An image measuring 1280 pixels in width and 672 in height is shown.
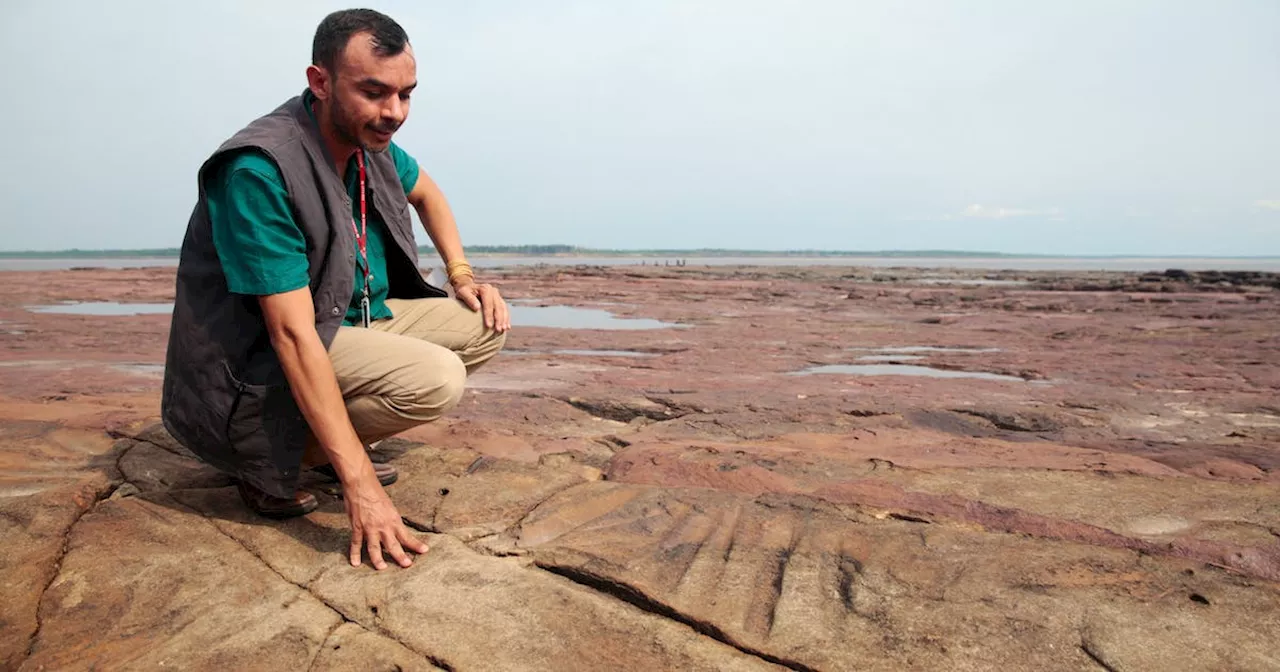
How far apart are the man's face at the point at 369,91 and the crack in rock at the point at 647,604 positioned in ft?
4.26

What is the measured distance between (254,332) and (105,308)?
525 inches

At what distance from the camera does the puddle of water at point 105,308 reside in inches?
486

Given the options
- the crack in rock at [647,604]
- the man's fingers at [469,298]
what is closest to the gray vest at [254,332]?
the man's fingers at [469,298]

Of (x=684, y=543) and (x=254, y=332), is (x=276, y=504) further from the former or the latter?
(x=684, y=543)

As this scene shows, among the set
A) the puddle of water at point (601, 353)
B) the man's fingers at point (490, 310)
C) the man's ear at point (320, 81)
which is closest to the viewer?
the man's ear at point (320, 81)

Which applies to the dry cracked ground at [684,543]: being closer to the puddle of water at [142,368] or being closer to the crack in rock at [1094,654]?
the crack in rock at [1094,654]

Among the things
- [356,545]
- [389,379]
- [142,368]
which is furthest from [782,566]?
[142,368]

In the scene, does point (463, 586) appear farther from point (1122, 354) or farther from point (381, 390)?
point (1122, 354)

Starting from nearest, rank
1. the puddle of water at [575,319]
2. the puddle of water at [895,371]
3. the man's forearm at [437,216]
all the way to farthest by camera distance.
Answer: the man's forearm at [437,216] → the puddle of water at [895,371] → the puddle of water at [575,319]

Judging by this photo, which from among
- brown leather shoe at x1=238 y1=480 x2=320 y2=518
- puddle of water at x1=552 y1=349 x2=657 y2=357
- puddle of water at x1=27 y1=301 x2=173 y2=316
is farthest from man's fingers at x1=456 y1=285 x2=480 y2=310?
puddle of water at x1=27 y1=301 x2=173 y2=316

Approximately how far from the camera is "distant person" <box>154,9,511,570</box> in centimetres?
224

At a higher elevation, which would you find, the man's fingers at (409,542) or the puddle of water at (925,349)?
the man's fingers at (409,542)

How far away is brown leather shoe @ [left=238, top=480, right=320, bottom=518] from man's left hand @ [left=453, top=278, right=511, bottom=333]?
34.5 inches

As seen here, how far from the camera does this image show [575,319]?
12352 mm
